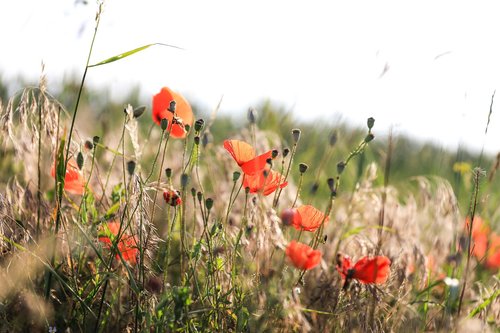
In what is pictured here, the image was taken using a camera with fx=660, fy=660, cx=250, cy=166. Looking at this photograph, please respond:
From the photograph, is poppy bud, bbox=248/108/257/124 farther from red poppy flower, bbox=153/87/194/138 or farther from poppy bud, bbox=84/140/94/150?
poppy bud, bbox=84/140/94/150

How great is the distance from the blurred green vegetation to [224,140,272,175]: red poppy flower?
0.91 feet

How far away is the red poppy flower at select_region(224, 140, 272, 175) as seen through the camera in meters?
1.70

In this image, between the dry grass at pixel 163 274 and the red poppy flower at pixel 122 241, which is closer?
the dry grass at pixel 163 274

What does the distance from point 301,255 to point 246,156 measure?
1.26 ft

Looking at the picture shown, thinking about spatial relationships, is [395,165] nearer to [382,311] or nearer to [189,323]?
[382,311]

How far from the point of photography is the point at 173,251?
98.5 inches

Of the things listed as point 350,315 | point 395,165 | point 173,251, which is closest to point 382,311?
point 350,315

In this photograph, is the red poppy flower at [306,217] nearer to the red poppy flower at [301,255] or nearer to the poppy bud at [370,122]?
the red poppy flower at [301,255]

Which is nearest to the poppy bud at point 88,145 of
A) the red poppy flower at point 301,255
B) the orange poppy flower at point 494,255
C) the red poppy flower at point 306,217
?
the red poppy flower at point 306,217

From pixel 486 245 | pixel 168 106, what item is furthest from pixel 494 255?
pixel 168 106

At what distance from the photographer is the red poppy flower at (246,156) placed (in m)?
1.70

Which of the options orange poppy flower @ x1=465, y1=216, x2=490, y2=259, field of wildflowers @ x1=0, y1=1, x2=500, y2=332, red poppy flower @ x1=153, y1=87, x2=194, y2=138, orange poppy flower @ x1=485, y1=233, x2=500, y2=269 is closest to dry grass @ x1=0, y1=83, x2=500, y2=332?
field of wildflowers @ x1=0, y1=1, x2=500, y2=332

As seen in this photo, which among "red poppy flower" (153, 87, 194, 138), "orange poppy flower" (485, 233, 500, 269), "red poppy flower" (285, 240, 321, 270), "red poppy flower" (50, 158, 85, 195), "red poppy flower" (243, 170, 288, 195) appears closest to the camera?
"red poppy flower" (285, 240, 321, 270)

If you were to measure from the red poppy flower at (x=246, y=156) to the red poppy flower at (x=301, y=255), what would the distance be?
1.01 ft
